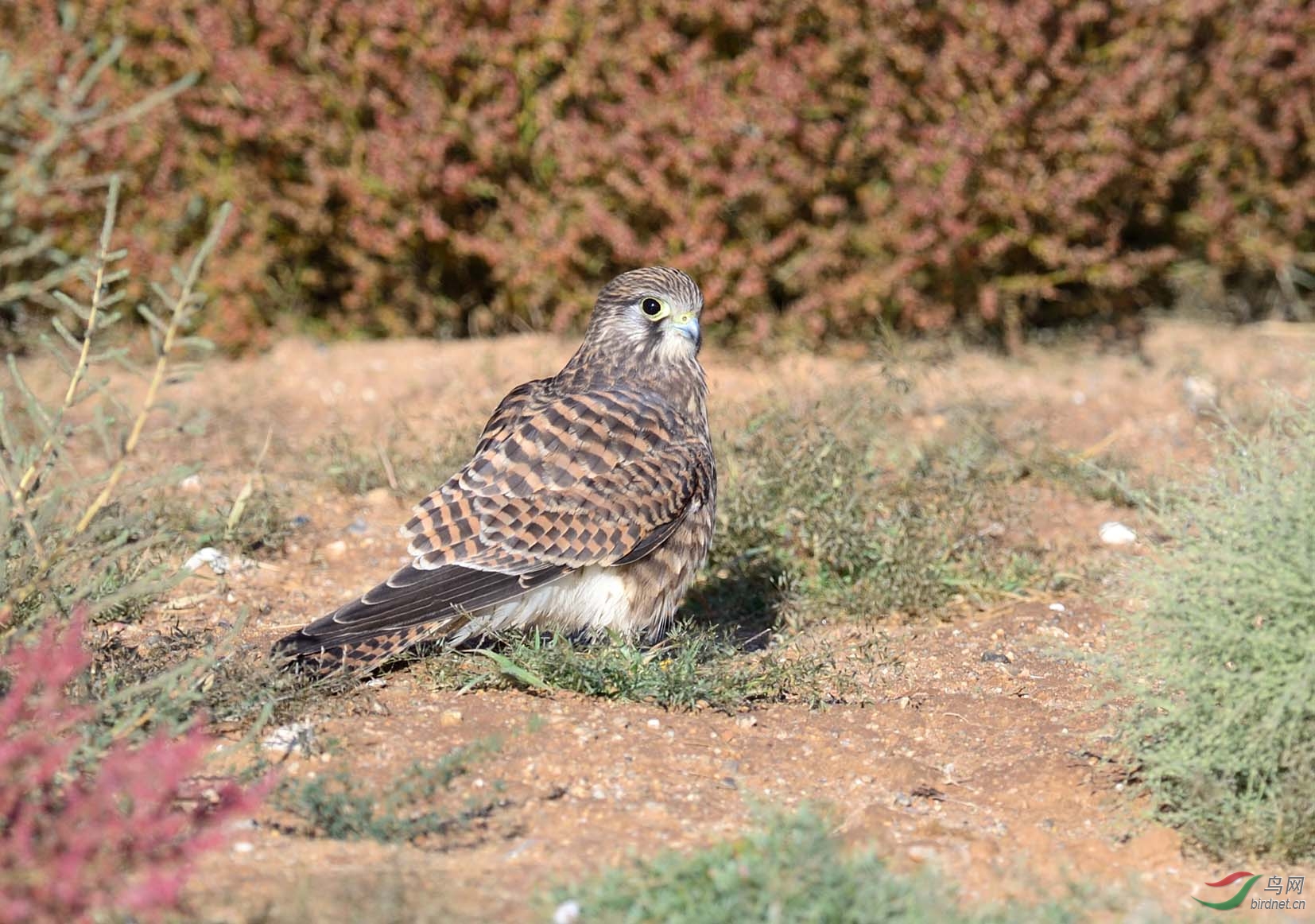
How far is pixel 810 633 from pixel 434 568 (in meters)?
1.25

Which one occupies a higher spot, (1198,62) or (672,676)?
(1198,62)

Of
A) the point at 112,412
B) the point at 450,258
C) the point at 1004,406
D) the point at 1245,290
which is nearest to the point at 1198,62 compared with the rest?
the point at 1245,290

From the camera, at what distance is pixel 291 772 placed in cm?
341

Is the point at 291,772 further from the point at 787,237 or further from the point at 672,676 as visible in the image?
the point at 787,237

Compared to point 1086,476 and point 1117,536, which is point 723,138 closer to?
point 1086,476

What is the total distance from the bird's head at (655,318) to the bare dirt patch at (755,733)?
827mm

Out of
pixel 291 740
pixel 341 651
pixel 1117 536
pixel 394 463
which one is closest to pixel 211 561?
pixel 394 463

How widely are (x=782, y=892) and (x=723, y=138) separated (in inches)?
168

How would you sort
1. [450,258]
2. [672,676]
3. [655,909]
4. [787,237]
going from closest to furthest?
1. [655,909]
2. [672,676]
3. [787,237]
4. [450,258]

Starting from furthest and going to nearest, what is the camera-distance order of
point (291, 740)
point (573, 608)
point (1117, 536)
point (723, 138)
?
point (723, 138), point (1117, 536), point (573, 608), point (291, 740)

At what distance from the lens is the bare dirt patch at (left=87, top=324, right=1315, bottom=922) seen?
10.1ft

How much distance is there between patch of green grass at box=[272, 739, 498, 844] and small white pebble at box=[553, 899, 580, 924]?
0.45 m

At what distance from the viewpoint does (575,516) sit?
4121mm

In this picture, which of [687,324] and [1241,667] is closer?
[1241,667]
